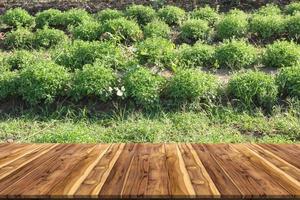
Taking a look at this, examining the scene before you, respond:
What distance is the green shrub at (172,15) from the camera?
8430 mm

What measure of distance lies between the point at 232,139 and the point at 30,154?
2.61 metres

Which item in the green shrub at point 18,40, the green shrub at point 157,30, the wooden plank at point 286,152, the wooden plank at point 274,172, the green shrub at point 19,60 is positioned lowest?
the wooden plank at point 286,152

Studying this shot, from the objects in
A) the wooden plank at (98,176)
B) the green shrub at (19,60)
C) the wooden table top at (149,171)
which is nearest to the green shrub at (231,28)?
the green shrub at (19,60)

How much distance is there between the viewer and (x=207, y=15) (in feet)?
27.3

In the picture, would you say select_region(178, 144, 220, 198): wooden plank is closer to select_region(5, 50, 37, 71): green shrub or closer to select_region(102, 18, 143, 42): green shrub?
select_region(5, 50, 37, 71): green shrub

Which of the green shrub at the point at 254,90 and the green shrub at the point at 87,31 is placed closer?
the green shrub at the point at 254,90

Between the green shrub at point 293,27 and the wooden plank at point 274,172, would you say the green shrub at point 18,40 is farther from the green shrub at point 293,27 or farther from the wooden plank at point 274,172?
the wooden plank at point 274,172

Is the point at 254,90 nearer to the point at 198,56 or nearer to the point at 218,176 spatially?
the point at 198,56

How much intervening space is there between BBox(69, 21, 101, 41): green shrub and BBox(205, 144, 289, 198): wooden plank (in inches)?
207

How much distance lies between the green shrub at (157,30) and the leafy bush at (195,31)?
0.95 ft

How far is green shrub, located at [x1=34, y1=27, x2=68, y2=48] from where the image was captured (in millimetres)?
7645

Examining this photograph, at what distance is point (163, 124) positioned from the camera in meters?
5.07

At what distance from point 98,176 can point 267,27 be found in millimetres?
6106

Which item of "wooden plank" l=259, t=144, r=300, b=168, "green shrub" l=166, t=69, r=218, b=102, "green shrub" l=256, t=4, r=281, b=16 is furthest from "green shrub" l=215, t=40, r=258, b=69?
"wooden plank" l=259, t=144, r=300, b=168
